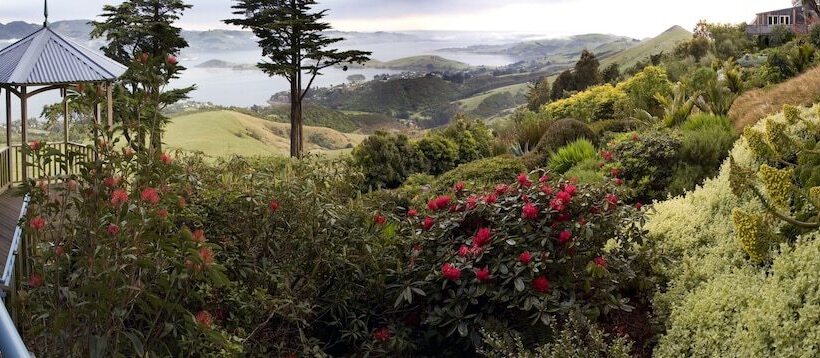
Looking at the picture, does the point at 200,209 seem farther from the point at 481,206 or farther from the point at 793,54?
the point at 793,54

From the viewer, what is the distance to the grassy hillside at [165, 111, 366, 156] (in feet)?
67.7

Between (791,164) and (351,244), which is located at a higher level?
(791,164)

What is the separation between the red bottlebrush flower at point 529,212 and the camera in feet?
11.3

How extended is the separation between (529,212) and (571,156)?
3.76 metres

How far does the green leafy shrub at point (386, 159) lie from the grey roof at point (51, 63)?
2922mm

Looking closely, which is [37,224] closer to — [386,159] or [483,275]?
[483,275]

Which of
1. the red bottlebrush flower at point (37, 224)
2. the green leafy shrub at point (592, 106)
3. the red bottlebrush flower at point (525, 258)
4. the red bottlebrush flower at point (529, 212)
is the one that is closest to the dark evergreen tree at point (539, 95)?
the green leafy shrub at point (592, 106)

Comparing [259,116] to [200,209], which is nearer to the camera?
[200,209]

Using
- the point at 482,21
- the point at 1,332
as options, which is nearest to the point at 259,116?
the point at 482,21

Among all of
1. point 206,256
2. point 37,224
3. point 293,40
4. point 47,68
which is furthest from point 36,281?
point 293,40

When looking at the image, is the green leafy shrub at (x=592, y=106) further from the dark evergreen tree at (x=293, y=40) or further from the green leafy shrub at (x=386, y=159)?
the dark evergreen tree at (x=293, y=40)

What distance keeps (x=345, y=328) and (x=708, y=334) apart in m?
1.60

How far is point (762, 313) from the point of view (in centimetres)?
280

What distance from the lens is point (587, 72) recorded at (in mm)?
18281
